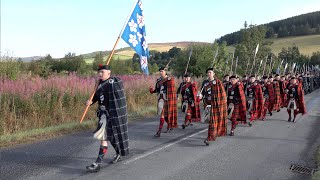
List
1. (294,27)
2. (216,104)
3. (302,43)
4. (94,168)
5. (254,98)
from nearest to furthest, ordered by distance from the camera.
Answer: (94,168) → (216,104) → (254,98) → (302,43) → (294,27)

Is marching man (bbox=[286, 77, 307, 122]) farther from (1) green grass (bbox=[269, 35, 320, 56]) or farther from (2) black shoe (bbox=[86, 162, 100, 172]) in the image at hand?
(1) green grass (bbox=[269, 35, 320, 56])

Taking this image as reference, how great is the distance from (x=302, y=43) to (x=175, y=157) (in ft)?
351

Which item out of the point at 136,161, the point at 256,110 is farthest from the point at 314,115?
the point at 136,161

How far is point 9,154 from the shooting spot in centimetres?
805

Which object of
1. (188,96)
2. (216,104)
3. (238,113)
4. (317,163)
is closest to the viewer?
(317,163)

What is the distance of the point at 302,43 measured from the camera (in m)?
107

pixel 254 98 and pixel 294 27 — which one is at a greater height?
pixel 294 27

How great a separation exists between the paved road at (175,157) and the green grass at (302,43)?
3532 inches

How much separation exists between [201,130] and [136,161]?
4.55 metres

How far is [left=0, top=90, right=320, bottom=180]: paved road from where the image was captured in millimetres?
6680

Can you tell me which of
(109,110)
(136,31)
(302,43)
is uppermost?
(136,31)

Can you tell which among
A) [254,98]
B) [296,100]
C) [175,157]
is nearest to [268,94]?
[296,100]

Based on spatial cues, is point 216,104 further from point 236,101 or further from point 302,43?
point 302,43

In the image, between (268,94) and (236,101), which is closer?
(236,101)
